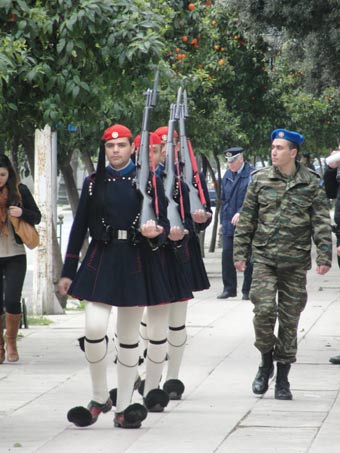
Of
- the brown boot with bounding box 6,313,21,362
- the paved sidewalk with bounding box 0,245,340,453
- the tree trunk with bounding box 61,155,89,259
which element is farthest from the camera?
the tree trunk with bounding box 61,155,89,259

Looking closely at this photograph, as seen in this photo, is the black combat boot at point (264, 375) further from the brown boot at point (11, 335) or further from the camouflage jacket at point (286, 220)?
the brown boot at point (11, 335)

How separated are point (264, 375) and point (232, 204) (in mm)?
7457

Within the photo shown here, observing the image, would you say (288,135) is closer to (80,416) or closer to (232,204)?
(80,416)

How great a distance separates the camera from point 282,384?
9227 mm

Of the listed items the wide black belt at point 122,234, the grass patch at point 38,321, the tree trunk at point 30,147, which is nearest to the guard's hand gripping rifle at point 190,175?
the wide black belt at point 122,234

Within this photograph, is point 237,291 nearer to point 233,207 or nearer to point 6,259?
point 233,207

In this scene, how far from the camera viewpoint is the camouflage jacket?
911 centimetres

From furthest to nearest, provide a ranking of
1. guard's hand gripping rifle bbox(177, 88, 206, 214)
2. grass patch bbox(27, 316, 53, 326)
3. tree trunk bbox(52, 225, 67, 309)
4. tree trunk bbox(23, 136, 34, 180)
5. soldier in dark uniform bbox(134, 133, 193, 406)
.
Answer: tree trunk bbox(23, 136, 34, 180)
tree trunk bbox(52, 225, 67, 309)
grass patch bbox(27, 316, 53, 326)
guard's hand gripping rifle bbox(177, 88, 206, 214)
soldier in dark uniform bbox(134, 133, 193, 406)

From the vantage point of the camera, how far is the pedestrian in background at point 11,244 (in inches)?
437

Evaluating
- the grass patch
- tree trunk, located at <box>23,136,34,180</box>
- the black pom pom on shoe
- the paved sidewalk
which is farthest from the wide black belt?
tree trunk, located at <box>23,136,34,180</box>

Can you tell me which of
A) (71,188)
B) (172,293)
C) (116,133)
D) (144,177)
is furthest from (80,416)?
(71,188)

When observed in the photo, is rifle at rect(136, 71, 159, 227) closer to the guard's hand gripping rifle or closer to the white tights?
the white tights

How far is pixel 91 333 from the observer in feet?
25.6

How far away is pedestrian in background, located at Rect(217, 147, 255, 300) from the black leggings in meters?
5.35
